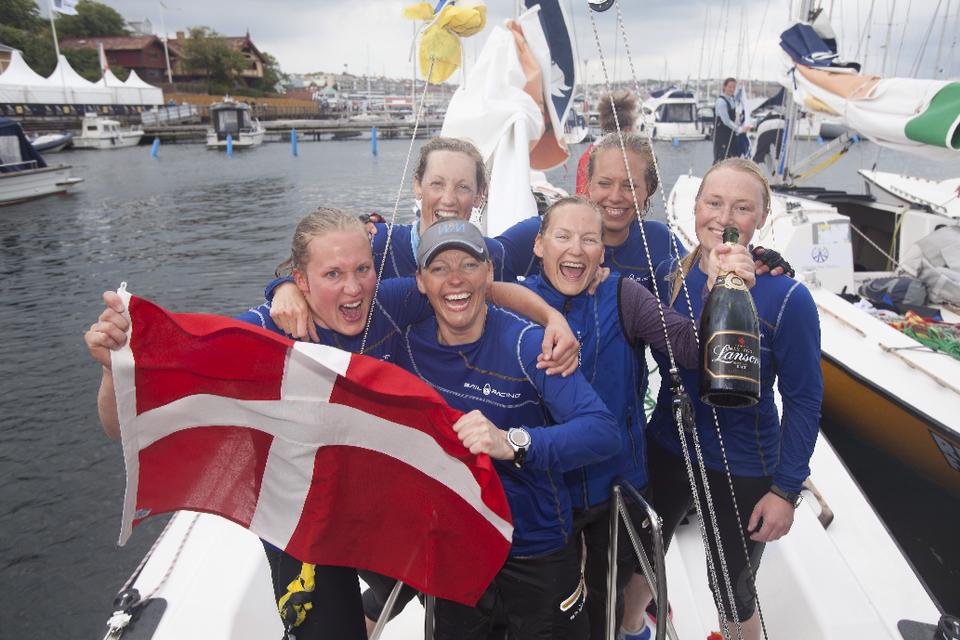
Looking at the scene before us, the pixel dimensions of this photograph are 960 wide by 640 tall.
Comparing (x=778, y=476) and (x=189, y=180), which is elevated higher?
(x=778, y=476)

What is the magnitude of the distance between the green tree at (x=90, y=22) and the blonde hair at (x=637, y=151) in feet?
290

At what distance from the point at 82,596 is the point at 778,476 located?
6205mm

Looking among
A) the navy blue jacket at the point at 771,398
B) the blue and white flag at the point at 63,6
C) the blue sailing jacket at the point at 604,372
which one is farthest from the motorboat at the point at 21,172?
the navy blue jacket at the point at 771,398

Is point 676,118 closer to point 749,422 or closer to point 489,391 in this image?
point 749,422

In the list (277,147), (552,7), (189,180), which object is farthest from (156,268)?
(277,147)

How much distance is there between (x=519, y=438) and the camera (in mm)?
1671

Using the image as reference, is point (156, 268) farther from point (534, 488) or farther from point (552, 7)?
point (534, 488)

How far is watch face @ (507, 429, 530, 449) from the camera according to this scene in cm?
166

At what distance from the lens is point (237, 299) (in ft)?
44.3

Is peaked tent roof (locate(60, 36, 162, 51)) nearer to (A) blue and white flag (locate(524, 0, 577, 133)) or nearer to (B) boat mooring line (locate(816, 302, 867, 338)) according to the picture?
(A) blue and white flag (locate(524, 0, 577, 133))

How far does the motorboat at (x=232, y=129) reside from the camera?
48.5m

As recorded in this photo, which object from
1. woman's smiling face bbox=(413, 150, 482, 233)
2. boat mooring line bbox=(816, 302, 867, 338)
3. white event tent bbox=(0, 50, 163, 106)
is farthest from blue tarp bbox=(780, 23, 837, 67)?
white event tent bbox=(0, 50, 163, 106)

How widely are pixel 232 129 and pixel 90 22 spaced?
39301 mm

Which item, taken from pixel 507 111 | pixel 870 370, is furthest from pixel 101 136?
pixel 870 370
